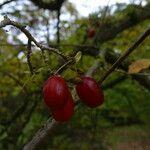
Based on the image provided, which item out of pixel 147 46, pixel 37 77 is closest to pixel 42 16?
pixel 147 46

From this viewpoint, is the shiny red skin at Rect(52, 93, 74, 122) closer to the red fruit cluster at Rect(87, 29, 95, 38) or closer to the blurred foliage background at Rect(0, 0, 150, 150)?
the blurred foliage background at Rect(0, 0, 150, 150)

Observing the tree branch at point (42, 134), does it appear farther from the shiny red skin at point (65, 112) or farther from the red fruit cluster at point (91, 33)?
the red fruit cluster at point (91, 33)

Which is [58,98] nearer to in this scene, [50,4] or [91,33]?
[50,4]

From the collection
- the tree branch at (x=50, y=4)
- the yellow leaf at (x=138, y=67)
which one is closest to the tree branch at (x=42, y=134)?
the yellow leaf at (x=138, y=67)

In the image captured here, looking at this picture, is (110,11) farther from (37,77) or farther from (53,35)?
(37,77)

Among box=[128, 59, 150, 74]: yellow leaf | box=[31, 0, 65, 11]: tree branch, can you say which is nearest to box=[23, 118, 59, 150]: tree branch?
box=[128, 59, 150, 74]: yellow leaf

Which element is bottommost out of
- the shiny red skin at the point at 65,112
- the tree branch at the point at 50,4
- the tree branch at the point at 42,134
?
the tree branch at the point at 50,4
